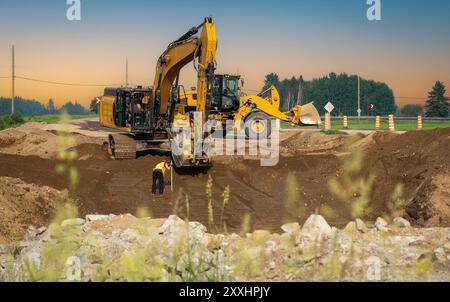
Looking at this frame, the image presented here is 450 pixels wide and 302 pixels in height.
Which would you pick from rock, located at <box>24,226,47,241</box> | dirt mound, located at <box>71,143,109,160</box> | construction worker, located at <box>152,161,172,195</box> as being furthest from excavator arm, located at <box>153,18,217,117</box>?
rock, located at <box>24,226,47,241</box>

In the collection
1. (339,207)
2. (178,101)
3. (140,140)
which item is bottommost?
(339,207)

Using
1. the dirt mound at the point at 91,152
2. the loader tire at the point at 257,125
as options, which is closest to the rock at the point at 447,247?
the dirt mound at the point at 91,152

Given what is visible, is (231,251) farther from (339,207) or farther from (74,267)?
(339,207)

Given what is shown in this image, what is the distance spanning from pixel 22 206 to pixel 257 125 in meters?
19.8

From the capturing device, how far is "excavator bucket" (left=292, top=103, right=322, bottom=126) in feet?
111

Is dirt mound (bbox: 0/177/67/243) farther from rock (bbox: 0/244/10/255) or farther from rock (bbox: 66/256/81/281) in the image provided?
rock (bbox: 66/256/81/281)

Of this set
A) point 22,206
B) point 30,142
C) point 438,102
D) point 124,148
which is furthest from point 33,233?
point 438,102

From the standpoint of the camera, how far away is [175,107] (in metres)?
20.9

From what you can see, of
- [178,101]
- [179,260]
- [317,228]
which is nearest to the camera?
[179,260]

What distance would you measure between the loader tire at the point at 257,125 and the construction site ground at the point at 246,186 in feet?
30.2

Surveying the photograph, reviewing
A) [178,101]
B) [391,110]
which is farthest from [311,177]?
[391,110]

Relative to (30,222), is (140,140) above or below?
above
